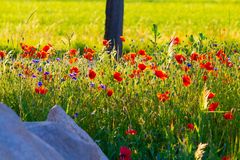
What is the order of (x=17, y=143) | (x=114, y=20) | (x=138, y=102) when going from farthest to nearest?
(x=114, y=20) → (x=138, y=102) → (x=17, y=143)

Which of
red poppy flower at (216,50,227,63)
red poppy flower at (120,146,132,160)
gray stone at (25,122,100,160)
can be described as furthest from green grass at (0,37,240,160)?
gray stone at (25,122,100,160)

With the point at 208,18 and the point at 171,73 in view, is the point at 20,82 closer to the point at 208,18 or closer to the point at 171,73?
the point at 171,73

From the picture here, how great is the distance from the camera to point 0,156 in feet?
9.09

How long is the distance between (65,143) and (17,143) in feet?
1.94

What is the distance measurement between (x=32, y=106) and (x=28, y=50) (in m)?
0.80

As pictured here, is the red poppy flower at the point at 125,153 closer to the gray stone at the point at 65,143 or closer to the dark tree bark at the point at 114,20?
the gray stone at the point at 65,143

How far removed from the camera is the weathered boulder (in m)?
2.85

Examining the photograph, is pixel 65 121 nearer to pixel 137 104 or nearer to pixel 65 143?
pixel 65 143

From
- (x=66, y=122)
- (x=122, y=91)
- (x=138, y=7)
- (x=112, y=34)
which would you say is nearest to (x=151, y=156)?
Answer: (x=122, y=91)

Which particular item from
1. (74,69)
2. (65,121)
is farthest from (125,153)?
(74,69)

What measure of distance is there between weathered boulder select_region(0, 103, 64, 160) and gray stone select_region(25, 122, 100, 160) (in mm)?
267

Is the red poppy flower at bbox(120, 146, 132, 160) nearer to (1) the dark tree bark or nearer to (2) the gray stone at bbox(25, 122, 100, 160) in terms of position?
(2) the gray stone at bbox(25, 122, 100, 160)

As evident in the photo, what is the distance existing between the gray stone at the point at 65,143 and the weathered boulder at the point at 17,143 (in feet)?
0.88

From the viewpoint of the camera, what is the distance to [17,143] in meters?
2.91
